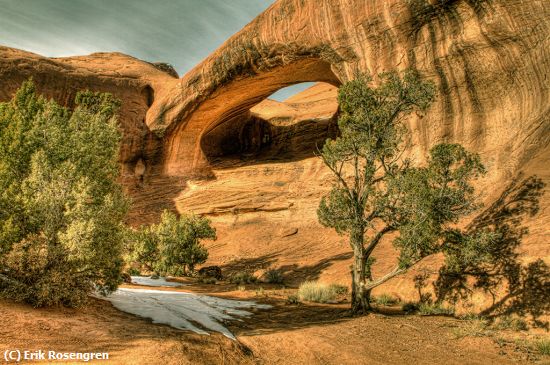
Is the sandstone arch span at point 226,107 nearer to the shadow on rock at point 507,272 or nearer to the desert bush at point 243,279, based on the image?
the desert bush at point 243,279

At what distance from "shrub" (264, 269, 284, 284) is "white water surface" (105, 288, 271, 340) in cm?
629

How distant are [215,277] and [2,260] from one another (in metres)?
13.3

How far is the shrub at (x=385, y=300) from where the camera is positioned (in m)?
12.2

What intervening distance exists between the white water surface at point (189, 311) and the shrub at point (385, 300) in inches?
139

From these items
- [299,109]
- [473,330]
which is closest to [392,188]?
[473,330]

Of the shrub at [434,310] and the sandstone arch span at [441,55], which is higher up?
the sandstone arch span at [441,55]

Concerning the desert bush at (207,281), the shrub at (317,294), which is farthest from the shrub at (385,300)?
the desert bush at (207,281)

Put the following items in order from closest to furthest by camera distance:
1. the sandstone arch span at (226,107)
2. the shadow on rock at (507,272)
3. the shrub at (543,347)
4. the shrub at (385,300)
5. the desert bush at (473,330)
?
the shrub at (543,347) → the desert bush at (473,330) → the shadow on rock at (507,272) → the shrub at (385,300) → the sandstone arch span at (226,107)

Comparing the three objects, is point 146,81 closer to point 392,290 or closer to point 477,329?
point 392,290

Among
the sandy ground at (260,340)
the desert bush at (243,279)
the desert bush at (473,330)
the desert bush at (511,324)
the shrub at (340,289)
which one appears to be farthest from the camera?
the desert bush at (243,279)

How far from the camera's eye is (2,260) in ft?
24.7

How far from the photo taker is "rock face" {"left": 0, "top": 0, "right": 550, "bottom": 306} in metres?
15.9

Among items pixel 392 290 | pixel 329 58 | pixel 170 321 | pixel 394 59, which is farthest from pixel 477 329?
pixel 329 58

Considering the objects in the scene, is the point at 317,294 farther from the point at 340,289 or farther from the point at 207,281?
the point at 207,281
